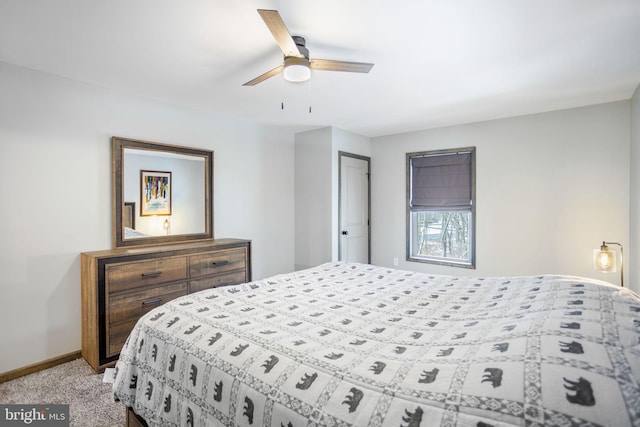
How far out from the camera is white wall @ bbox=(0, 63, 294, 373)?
2.50 m

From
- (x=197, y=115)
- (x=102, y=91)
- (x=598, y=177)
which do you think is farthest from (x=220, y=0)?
(x=598, y=177)

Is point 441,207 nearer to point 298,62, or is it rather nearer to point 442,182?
point 442,182

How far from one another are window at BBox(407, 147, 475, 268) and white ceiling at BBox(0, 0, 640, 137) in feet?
3.62

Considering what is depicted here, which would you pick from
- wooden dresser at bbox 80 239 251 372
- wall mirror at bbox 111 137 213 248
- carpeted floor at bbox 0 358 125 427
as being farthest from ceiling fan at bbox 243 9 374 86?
carpeted floor at bbox 0 358 125 427

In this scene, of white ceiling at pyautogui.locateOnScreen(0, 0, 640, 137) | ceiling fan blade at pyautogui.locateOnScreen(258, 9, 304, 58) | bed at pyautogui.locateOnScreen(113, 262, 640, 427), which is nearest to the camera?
bed at pyautogui.locateOnScreen(113, 262, 640, 427)

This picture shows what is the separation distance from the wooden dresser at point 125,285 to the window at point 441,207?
3.09 meters

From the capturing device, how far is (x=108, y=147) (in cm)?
301

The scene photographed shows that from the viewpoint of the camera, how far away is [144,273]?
2.84 meters

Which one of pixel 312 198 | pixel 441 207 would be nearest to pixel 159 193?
pixel 312 198

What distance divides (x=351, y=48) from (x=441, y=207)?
2.99 metres

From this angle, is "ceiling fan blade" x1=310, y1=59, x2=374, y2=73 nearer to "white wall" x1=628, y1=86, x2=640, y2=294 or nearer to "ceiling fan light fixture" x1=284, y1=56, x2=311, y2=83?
"ceiling fan light fixture" x1=284, y1=56, x2=311, y2=83

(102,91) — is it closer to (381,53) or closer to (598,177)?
(381,53)

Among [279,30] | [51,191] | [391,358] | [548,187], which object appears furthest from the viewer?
[548,187]

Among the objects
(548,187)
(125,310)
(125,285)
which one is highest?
(548,187)
